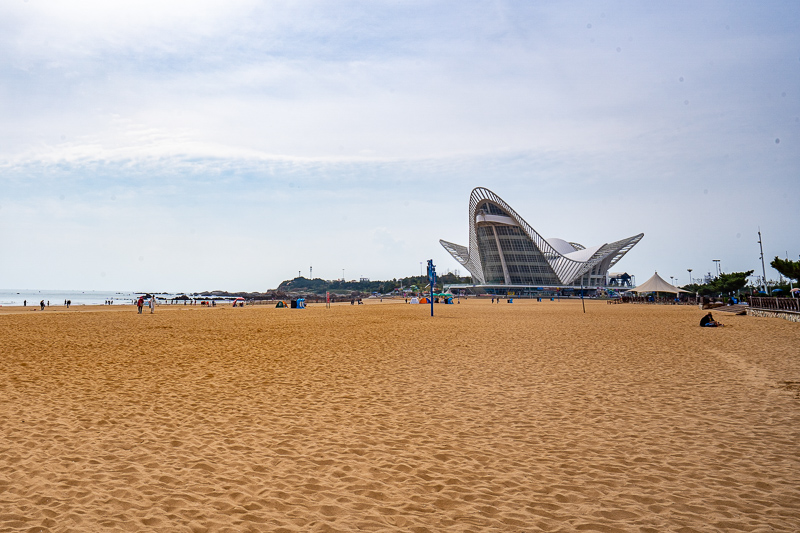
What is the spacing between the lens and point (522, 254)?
128 m

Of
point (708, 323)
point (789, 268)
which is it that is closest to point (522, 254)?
point (789, 268)

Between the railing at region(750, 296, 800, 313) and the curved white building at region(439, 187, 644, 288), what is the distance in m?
87.5

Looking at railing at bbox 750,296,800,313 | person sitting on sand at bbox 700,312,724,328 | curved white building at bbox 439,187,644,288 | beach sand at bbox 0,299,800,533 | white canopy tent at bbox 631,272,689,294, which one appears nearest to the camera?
beach sand at bbox 0,299,800,533

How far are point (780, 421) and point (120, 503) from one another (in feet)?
26.6

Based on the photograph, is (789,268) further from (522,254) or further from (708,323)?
(522,254)

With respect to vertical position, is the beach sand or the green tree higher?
the green tree

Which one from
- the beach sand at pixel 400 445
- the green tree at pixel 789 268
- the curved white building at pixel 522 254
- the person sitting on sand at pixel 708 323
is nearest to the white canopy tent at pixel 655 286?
the green tree at pixel 789 268

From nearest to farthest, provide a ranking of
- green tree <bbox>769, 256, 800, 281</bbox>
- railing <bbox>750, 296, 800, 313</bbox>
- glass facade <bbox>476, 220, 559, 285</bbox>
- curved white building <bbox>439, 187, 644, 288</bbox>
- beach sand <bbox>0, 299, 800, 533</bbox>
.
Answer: beach sand <bbox>0, 299, 800, 533</bbox>
railing <bbox>750, 296, 800, 313</bbox>
green tree <bbox>769, 256, 800, 281</bbox>
curved white building <bbox>439, 187, 644, 288</bbox>
glass facade <bbox>476, 220, 559, 285</bbox>

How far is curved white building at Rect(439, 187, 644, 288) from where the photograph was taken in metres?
124

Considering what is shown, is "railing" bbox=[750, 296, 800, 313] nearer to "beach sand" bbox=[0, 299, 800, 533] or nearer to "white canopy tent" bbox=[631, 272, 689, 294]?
"beach sand" bbox=[0, 299, 800, 533]

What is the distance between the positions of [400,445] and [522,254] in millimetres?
125521

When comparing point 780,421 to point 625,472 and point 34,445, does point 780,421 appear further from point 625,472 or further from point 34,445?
point 34,445

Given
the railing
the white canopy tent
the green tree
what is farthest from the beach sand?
the white canopy tent

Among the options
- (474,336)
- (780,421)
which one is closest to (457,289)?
(474,336)
